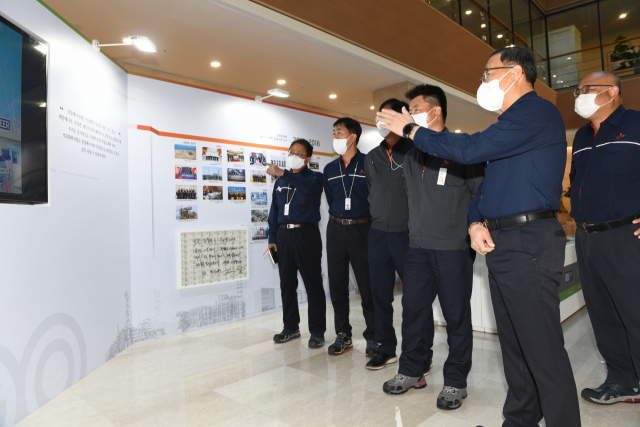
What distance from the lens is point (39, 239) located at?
2402mm

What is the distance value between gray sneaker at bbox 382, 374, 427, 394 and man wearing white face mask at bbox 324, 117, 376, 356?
28.6 inches

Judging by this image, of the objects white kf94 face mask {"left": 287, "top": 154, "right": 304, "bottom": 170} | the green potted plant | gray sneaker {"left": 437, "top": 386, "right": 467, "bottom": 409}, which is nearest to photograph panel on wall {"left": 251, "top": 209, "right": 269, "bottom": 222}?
white kf94 face mask {"left": 287, "top": 154, "right": 304, "bottom": 170}

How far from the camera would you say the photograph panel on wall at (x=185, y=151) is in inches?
165

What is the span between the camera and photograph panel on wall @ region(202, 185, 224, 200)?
4.36 meters

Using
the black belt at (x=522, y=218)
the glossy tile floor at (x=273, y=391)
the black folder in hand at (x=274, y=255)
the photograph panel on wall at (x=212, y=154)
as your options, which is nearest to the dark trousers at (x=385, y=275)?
the glossy tile floor at (x=273, y=391)

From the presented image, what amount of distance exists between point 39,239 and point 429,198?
2.39m

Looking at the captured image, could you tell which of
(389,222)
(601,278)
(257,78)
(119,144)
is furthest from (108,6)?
(601,278)

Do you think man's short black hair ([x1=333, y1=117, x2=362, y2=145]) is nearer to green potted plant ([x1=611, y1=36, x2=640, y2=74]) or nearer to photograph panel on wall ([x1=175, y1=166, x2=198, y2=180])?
photograph panel on wall ([x1=175, y1=166, x2=198, y2=180])

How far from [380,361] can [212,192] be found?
262 cm

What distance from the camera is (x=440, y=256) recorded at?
2275 mm

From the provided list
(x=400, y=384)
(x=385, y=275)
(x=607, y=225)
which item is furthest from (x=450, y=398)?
(x=607, y=225)

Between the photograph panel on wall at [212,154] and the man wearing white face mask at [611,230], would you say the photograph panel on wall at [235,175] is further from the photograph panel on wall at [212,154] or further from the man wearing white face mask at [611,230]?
the man wearing white face mask at [611,230]

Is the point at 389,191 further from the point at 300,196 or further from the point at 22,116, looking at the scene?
the point at 22,116

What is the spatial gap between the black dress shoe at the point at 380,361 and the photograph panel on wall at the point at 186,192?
2558 millimetres
